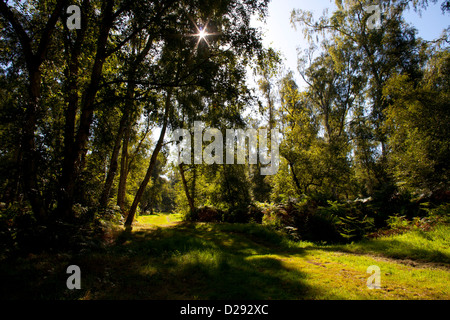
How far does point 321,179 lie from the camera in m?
16.2

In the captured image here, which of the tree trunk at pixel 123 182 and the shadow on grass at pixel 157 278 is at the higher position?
the tree trunk at pixel 123 182

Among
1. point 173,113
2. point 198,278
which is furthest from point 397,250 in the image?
point 173,113

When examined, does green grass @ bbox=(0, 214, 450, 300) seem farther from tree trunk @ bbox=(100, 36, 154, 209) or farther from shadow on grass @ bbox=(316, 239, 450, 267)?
tree trunk @ bbox=(100, 36, 154, 209)

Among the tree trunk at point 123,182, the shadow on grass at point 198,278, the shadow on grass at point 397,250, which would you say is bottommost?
the shadow on grass at point 397,250

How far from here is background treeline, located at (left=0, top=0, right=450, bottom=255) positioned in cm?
580

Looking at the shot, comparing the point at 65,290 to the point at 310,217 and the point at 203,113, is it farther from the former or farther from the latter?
the point at 203,113

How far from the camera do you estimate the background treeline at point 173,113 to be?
5.80 metres

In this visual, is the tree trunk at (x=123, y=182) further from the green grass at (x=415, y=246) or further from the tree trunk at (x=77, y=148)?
the green grass at (x=415, y=246)

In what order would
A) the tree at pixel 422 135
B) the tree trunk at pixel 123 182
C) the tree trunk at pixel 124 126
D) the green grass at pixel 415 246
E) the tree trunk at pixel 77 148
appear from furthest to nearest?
the tree trunk at pixel 123 182
the tree at pixel 422 135
the tree trunk at pixel 124 126
the tree trunk at pixel 77 148
the green grass at pixel 415 246

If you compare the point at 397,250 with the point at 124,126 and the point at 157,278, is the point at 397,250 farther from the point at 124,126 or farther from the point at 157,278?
the point at 124,126

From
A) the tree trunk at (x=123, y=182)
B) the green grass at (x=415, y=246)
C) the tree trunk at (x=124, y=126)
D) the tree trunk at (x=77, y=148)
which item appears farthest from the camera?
the tree trunk at (x=123, y=182)

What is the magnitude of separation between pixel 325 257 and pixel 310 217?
434cm

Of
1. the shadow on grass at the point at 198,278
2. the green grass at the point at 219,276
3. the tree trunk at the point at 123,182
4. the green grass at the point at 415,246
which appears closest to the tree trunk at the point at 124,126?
the tree trunk at the point at 123,182

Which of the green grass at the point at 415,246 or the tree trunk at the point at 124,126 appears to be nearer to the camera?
the green grass at the point at 415,246
